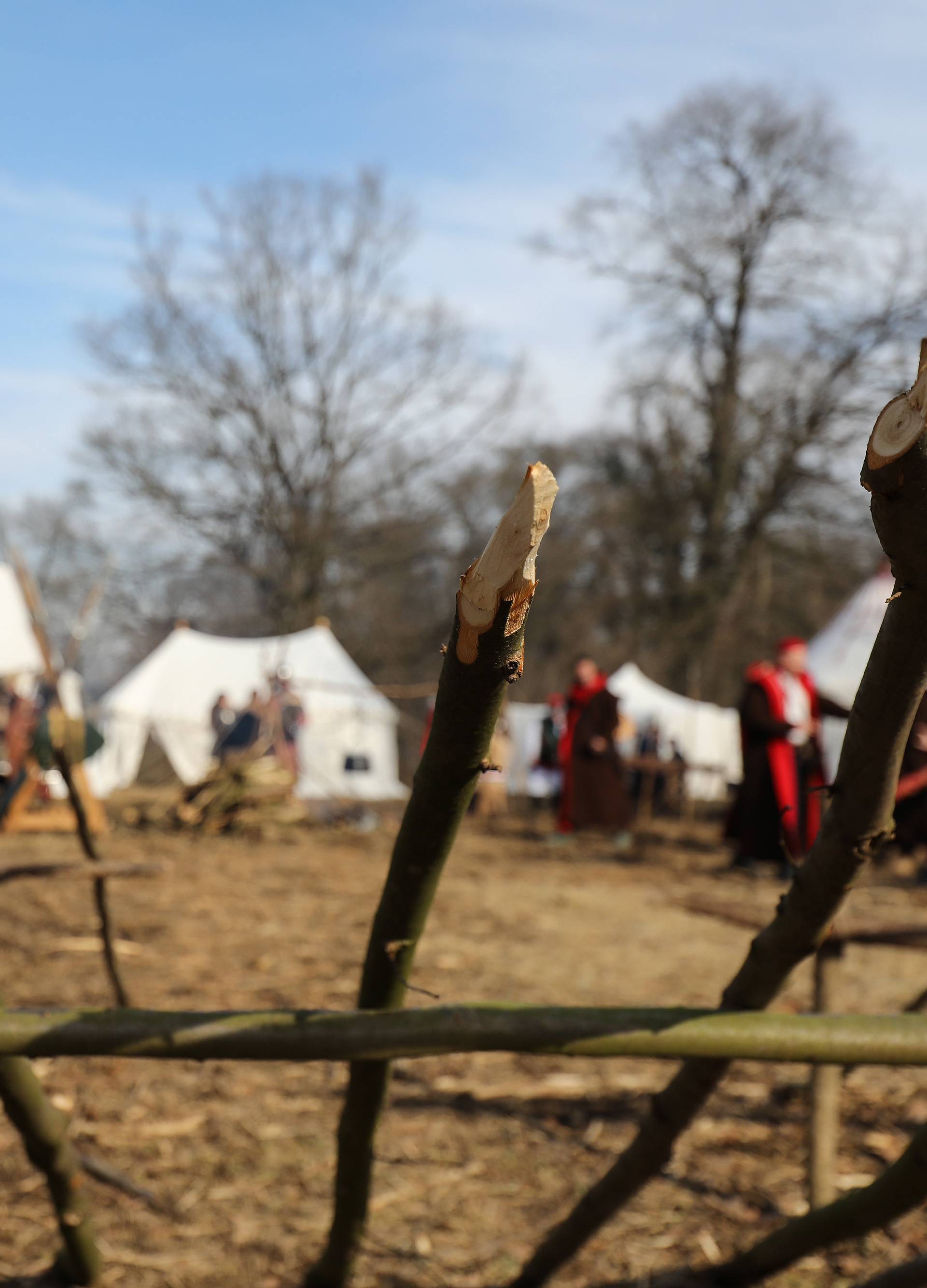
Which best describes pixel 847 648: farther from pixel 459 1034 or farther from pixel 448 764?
pixel 448 764

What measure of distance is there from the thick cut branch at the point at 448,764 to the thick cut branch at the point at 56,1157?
1.65ft

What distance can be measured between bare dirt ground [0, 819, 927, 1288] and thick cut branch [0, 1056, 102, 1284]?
0.13m

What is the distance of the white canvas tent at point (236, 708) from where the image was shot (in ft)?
48.9

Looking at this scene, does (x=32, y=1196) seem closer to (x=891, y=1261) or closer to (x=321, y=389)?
(x=891, y=1261)

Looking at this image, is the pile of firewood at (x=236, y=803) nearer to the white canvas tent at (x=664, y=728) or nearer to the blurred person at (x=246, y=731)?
the blurred person at (x=246, y=731)

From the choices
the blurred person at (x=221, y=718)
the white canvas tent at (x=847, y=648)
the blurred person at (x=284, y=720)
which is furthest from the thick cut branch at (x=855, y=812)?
the blurred person at (x=221, y=718)

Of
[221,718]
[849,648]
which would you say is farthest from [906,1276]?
[221,718]

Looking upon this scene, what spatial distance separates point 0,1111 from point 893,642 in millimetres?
3244

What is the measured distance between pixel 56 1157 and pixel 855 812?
1535 mm

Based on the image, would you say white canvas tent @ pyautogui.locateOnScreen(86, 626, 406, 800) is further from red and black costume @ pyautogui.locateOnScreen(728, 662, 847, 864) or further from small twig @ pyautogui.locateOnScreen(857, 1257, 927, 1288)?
small twig @ pyautogui.locateOnScreen(857, 1257, 927, 1288)

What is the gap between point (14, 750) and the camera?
11.6m

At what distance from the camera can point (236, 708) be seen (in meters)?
15.1

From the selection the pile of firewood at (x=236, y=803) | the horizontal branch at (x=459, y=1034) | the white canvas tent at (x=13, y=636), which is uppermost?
the white canvas tent at (x=13, y=636)

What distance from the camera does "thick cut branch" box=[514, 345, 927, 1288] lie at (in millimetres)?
1134
